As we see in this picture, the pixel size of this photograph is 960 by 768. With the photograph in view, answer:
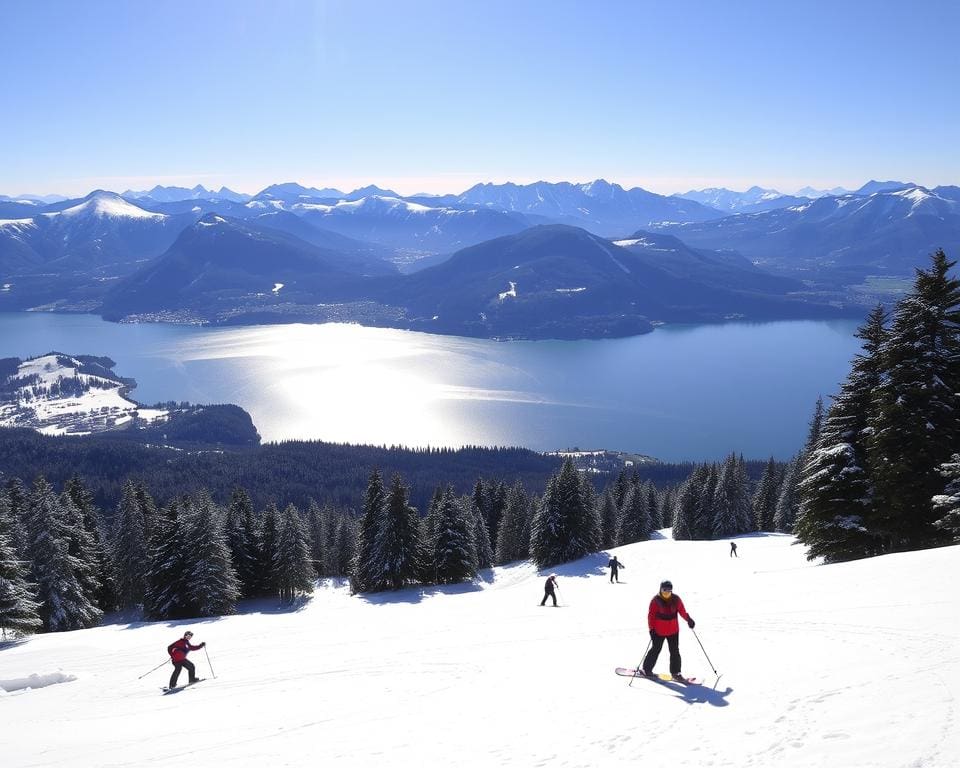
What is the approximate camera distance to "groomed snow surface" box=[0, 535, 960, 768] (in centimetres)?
931

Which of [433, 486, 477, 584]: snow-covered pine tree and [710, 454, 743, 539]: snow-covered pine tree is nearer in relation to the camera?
[433, 486, 477, 584]: snow-covered pine tree

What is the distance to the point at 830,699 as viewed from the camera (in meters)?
10.0

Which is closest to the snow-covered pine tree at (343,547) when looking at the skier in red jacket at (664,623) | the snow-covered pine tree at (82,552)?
the snow-covered pine tree at (82,552)

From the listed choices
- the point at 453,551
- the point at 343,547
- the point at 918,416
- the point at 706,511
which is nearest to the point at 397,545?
the point at 453,551

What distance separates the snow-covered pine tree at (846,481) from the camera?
2683 centimetres

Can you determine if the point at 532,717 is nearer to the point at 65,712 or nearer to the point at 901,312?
the point at 65,712

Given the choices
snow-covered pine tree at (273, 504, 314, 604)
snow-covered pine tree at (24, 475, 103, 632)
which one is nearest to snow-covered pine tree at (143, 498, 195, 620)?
snow-covered pine tree at (24, 475, 103, 632)

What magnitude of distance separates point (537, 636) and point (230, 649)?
11.6 m

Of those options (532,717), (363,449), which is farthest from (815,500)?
(363,449)

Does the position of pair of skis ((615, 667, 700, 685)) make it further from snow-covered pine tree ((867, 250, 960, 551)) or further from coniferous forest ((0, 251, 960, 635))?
snow-covered pine tree ((867, 250, 960, 551))

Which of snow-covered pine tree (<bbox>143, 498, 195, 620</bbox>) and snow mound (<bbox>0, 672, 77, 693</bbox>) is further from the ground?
snow mound (<bbox>0, 672, 77, 693</bbox>)

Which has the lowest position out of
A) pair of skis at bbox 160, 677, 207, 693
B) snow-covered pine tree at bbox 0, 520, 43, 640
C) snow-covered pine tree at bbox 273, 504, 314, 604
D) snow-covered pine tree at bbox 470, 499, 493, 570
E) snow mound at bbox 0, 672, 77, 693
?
snow-covered pine tree at bbox 470, 499, 493, 570

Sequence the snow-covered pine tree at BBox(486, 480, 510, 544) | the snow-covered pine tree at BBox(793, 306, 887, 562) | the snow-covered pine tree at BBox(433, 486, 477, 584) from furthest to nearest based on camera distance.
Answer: the snow-covered pine tree at BBox(486, 480, 510, 544) < the snow-covered pine tree at BBox(433, 486, 477, 584) < the snow-covered pine tree at BBox(793, 306, 887, 562)

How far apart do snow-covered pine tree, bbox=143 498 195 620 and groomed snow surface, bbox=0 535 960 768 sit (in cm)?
1674
